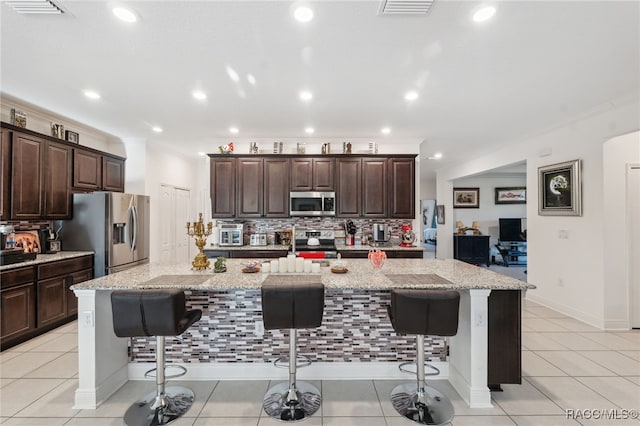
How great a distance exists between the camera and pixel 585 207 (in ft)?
12.7

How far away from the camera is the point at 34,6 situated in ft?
6.24

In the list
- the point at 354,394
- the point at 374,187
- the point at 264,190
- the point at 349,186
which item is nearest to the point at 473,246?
the point at 374,187

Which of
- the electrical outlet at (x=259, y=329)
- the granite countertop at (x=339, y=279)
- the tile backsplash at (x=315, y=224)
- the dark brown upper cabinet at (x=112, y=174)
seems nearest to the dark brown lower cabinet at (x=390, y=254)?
the tile backsplash at (x=315, y=224)

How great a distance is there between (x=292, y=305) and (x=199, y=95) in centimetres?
260

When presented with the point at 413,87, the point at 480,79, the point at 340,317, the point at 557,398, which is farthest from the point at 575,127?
the point at 340,317

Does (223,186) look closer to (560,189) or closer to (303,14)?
(303,14)

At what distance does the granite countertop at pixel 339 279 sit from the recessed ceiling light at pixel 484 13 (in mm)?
1818

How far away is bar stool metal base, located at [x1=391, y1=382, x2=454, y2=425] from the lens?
2.04m

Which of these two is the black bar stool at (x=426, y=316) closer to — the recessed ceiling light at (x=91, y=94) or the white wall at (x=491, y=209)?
the recessed ceiling light at (x=91, y=94)

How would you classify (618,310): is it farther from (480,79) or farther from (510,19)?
(510,19)

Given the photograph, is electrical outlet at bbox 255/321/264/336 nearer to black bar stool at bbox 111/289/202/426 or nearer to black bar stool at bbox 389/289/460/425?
black bar stool at bbox 111/289/202/426

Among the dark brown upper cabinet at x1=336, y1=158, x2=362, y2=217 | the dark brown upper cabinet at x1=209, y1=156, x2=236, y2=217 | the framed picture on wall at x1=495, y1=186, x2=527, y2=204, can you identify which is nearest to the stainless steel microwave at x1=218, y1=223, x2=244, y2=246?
the dark brown upper cabinet at x1=209, y1=156, x2=236, y2=217

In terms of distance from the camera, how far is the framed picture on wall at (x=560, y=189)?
13.0ft

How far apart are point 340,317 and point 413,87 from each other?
2377 millimetres
